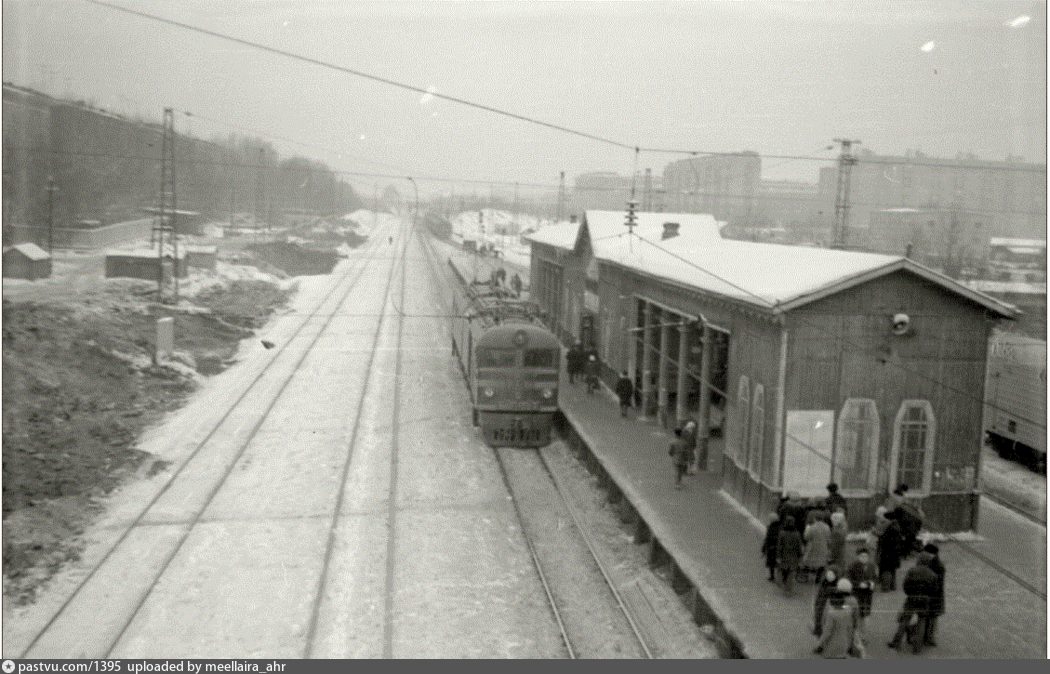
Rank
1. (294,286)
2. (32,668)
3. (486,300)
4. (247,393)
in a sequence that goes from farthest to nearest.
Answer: (486,300)
(247,393)
(294,286)
(32,668)

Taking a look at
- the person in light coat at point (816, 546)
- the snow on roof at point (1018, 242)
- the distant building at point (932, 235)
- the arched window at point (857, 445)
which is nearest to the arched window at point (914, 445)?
the arched window at point (857, 445)

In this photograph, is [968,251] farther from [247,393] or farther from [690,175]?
[247,393]

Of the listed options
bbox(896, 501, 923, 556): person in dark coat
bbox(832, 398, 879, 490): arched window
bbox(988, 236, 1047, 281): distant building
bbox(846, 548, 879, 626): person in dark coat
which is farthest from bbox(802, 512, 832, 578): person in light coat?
bbox(988, 236, 1047, 281): distant building

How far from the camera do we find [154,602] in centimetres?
858

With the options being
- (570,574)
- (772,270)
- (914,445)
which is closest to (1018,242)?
(772,270)

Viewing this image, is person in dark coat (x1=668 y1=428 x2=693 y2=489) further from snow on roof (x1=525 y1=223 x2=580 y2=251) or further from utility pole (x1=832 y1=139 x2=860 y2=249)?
snow on roof (x1=525 y1=223 x2=580 y2=251)

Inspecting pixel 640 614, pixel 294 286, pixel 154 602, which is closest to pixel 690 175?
pixel 294 286

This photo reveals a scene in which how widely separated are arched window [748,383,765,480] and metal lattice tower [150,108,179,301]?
8.25m

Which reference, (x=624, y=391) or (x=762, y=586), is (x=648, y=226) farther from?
(x=762, y=586)

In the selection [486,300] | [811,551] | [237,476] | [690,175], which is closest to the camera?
[811,551]

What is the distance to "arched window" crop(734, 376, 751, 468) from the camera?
39.9 feet

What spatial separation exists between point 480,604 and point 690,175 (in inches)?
677

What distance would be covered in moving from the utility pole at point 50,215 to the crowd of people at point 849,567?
31.4 feet

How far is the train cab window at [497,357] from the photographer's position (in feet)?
52.2
